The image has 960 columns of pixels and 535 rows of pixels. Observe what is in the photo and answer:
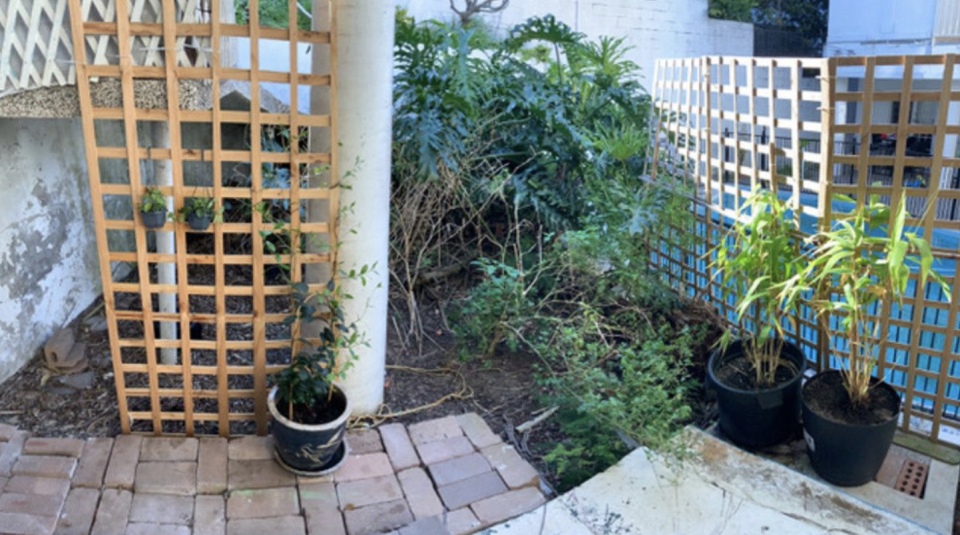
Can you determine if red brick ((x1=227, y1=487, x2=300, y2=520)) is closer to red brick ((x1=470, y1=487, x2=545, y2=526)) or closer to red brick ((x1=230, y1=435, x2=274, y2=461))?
red brick ((x1=230, y1=435, x2=274, y2=461))

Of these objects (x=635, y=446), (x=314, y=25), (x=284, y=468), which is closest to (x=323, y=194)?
(x=314, y=25)

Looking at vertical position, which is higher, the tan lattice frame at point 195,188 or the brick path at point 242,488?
the tan lattice frame at point 195,188

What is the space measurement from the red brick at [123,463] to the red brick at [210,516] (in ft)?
0.89

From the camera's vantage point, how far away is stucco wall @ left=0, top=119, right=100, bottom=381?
316cm

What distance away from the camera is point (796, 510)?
2617mm

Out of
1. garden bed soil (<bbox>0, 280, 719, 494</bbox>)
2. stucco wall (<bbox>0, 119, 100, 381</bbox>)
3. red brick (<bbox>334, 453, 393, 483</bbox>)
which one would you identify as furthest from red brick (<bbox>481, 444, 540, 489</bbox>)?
stucco wall (<bbox>0, 119, 100, 381</bbox>)

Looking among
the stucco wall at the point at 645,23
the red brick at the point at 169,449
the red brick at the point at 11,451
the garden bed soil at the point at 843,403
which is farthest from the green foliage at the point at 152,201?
the stucco wall at the point at 645,23

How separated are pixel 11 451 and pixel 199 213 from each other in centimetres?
109

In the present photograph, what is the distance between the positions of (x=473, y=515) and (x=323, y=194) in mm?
1263

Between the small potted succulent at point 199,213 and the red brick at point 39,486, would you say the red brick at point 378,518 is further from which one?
the small potted succulent at point 199,213

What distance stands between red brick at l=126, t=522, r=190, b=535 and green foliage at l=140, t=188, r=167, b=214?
1042 millimetres

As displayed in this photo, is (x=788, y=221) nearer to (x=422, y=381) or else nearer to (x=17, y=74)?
(x=422, y=381)

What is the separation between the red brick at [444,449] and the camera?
2861 millimetres

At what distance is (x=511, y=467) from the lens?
2.82 meters
